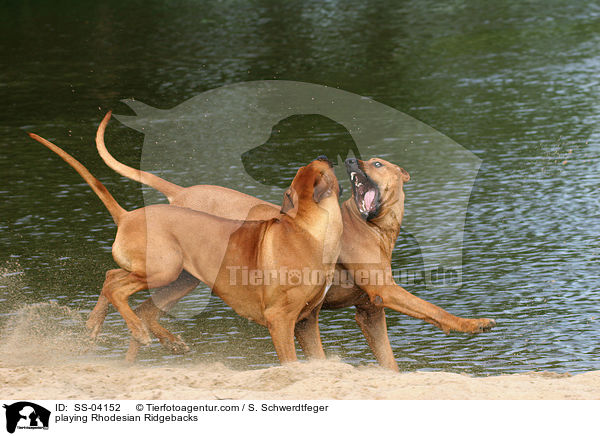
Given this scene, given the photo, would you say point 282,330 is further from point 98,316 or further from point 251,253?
point 98,316

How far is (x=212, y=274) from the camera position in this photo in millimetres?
7762

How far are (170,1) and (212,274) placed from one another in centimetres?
3681

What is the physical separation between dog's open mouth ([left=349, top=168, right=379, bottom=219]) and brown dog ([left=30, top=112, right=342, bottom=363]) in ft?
1.20

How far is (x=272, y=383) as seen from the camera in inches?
277

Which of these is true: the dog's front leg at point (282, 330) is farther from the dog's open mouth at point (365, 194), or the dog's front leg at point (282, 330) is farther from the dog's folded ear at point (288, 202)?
the dog's open mouth at point (365, 194)

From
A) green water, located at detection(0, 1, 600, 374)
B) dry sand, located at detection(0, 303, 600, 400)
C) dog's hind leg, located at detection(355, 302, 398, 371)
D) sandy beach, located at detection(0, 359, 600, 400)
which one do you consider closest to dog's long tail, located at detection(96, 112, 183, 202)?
green water, located at detection(0, 1, 600, 374)

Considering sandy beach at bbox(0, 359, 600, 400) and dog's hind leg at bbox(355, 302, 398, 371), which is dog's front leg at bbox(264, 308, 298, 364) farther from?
dog's hind leg at bbox(355, 302, 398, 371)

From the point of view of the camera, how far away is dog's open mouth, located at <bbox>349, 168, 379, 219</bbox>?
775 centimetres

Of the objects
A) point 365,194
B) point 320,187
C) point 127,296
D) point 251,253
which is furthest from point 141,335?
point 365,194

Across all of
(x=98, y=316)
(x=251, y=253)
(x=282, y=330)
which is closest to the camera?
(x=282, y=330)

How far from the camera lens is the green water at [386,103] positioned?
9461mm
